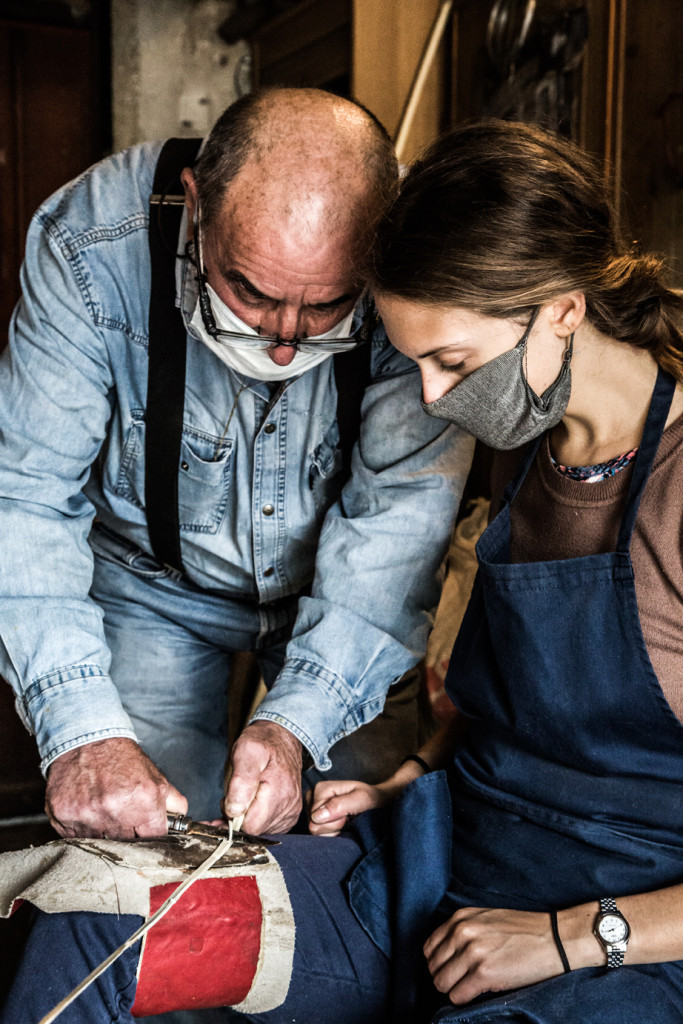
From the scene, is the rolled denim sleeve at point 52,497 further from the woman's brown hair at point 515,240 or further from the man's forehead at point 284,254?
the woman's brown hair at point 515,240

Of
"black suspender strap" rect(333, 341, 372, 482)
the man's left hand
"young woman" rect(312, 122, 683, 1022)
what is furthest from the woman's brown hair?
the man's left hand

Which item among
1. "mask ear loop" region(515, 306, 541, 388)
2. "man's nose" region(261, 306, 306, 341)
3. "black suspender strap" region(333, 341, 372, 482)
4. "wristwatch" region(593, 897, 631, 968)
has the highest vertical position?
"mask ear loop" region(515, 306, 541, 388)

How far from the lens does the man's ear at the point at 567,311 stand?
1208 millimetres

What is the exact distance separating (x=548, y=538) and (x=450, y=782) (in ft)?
1.19

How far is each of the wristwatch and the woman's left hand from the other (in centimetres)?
5

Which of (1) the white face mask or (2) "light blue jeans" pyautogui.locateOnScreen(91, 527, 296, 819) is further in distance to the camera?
(2) "light blue jeans" pyautogui.locateOnScreen(91, 527, 296, 819)

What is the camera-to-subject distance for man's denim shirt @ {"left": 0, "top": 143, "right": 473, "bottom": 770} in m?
1.44

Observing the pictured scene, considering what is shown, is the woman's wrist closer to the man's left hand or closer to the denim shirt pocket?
the man's left hand

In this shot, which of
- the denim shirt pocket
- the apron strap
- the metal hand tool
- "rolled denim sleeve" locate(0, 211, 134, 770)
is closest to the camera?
the apron strap

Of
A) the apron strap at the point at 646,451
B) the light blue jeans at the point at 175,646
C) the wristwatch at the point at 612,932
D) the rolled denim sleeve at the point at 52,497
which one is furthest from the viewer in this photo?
the light blue jeans at the point at 175,646

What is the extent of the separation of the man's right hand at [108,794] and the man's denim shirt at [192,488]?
0.03 metres

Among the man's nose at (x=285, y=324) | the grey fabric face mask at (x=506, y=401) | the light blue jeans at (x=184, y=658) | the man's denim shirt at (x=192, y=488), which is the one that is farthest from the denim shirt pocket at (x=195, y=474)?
the grey fabric face mask at (x=506, y=401)

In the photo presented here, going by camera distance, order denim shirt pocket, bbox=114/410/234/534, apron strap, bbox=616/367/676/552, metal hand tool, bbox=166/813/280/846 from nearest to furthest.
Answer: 1. apron strap, bbox=616/367/676/552
2. metal hand tool, bbox=166/813/280/846
3. denim shirt pocket, bbox=114/410/234/534

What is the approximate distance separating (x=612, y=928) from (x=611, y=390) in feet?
2.00
